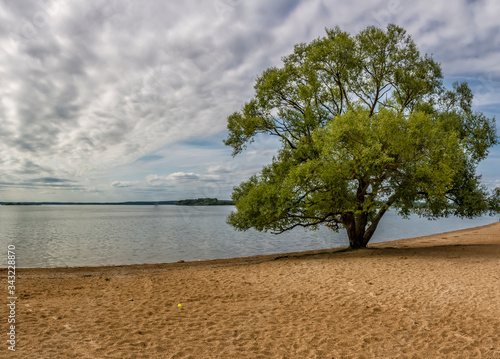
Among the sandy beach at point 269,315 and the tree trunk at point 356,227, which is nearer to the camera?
the sandy beach at point 269,315

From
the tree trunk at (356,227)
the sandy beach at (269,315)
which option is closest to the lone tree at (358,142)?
the tree trunk at (356,227)

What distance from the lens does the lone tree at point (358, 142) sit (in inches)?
685

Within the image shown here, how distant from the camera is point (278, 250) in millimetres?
28438

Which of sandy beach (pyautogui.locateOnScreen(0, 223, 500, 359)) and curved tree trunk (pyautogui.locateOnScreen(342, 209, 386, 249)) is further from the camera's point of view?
curved tree trunk (pyautogui.locateOnScreen(342, 209, 386, 249))

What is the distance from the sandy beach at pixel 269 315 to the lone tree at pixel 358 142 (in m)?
5.31

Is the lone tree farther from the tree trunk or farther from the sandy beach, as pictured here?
the sandy beach

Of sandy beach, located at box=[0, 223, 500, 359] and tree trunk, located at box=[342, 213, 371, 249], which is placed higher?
tree trunk, located at box=[342, 213, 371, 249]

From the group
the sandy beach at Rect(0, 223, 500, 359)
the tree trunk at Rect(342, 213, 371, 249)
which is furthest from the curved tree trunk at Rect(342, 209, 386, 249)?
the sandy beach at Rect(0, 223, 500, 359)

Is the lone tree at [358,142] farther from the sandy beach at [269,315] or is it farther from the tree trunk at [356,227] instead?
the sandy beach at [269,315]

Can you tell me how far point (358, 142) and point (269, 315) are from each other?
1184cm

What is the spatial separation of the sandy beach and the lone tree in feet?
17.4

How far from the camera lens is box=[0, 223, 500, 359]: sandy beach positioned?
21.5 ft

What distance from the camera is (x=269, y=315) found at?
28.3ft

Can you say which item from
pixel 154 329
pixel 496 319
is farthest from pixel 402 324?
pixel 154 329
